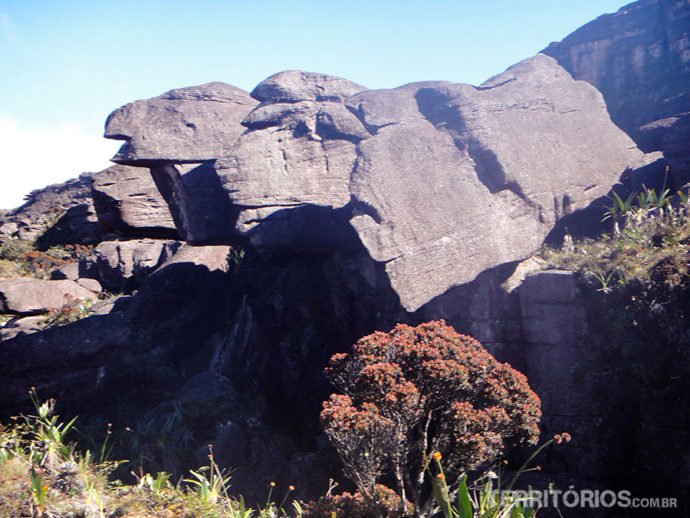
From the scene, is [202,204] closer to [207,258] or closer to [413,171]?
[207,258]

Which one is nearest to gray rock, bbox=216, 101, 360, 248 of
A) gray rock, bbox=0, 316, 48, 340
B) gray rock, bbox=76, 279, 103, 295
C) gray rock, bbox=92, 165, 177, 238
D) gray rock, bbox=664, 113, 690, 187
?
gray rock, bbox=92, 165, 177, 238

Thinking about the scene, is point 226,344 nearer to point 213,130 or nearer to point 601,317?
point 213,130

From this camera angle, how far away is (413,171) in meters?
8.78

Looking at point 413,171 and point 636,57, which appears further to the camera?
point 636,57

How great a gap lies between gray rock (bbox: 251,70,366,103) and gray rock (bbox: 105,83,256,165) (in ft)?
2.12

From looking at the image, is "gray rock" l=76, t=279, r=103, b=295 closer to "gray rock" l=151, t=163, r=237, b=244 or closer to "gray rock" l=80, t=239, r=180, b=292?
"gray rock" l=80, t=239, r=180, b=292

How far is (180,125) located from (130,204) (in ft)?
7.18

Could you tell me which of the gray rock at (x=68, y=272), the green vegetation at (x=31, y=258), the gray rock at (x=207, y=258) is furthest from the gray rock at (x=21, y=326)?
the green vegetation at (x=31, y=258)

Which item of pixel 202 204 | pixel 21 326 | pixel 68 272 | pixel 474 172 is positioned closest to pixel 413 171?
pixel 474 172

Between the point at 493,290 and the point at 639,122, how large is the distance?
11728mm

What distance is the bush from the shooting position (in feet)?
16.9

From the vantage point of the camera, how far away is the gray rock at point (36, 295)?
17734 millimetres

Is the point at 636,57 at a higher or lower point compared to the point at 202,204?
higher

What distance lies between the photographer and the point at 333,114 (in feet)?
33.4
